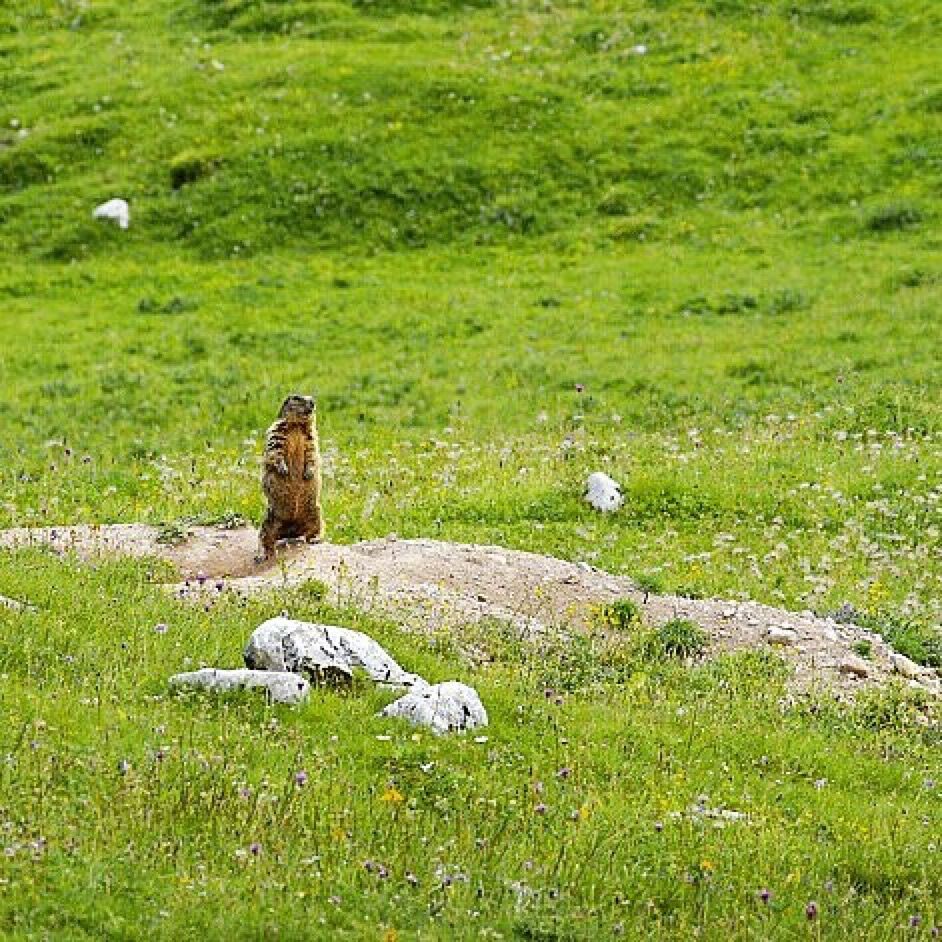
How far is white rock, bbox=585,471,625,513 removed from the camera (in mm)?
20281

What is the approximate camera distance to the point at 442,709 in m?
11.0

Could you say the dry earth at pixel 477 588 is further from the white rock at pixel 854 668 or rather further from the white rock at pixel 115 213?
the white rock at pixel 115 213

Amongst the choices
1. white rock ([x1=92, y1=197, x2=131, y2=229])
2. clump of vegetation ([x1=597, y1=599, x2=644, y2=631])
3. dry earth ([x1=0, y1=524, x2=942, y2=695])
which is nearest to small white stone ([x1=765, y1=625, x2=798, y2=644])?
dry earth ([x1=0, y1=524, x2=942, y2=695])

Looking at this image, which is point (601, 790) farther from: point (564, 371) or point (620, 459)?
point (564, 371)

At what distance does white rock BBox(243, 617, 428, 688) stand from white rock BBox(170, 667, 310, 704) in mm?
443

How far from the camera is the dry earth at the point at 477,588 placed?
14.3 m

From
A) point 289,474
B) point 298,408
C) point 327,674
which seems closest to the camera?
point 327,674

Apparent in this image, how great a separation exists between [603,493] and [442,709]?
9.74 m

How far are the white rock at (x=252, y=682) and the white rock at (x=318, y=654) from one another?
44cm

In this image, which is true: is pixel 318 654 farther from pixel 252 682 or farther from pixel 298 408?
pixel 298 408

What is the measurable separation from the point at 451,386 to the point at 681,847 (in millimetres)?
18895

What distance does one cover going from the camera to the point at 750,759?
11.6 metres

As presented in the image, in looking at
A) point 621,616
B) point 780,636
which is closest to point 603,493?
point 621,616

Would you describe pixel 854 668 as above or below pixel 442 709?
below
